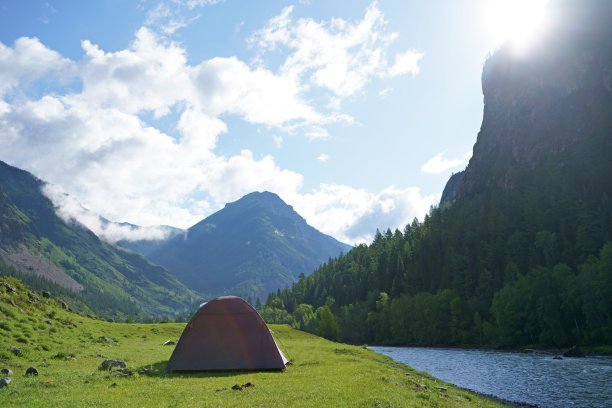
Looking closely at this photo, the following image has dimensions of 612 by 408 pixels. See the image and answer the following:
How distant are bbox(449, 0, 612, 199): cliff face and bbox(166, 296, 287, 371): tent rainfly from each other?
142043 millimetres

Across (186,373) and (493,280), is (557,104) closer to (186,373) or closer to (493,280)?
(493,280)

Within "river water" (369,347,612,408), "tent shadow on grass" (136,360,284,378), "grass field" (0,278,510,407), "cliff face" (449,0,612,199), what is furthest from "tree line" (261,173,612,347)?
"tent shadow on grass" (136,360,284,378)

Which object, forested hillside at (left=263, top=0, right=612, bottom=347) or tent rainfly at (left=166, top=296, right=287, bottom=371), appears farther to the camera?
forested hillside at (left=263, top=0, right=612, bottom=347)

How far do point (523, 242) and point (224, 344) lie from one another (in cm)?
11434

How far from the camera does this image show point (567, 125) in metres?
156

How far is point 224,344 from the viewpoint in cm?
2694

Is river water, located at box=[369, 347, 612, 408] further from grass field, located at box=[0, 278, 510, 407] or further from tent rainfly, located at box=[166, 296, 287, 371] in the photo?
tent rainfly, located at box=[166, 296, 287, 371]

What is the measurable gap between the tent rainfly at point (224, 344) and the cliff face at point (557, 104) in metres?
142

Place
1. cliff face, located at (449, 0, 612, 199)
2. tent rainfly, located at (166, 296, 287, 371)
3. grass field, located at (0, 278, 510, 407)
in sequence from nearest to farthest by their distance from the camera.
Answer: grass field, located at (0, 278, 510, 407)
tent rainfly, located at (166, 296, 287, 371)
cliff face, located at (449, 0, 612, 199)

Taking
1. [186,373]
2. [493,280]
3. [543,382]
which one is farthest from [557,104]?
[186,373]

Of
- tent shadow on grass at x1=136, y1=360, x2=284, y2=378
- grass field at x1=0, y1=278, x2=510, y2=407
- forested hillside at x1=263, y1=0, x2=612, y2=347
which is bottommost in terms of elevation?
tent shadow on grass at x1=136, y1=360, x2=284, y2=378

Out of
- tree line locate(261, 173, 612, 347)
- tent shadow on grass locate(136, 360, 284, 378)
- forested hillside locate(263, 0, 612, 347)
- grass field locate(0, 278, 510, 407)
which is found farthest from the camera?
forested hillside locate(263, 0, 612, 347)

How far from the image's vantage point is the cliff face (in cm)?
14688

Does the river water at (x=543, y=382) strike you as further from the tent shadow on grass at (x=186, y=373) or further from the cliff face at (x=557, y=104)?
the cliff face at (x=557, y=104)
